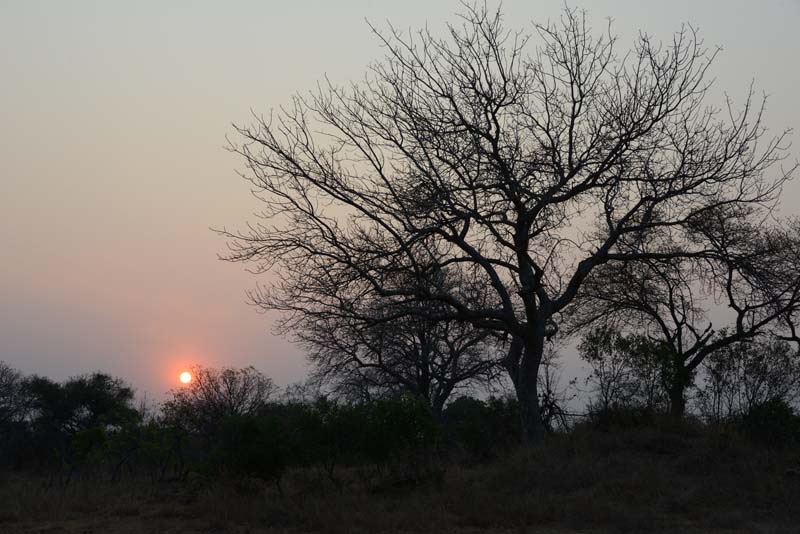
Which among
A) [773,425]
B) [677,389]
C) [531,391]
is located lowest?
[773,425]

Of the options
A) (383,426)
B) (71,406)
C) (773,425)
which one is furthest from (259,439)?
(71,406)

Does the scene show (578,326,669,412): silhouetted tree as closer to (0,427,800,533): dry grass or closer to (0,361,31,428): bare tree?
(0,427,800,533): dry grass

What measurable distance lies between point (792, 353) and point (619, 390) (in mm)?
6590

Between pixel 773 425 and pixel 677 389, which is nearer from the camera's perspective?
pixel 773 425

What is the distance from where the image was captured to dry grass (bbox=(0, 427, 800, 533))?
419 inches

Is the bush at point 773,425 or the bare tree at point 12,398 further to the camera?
the bare tree at point 12,398

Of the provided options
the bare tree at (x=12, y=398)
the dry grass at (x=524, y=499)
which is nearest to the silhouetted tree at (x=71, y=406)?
the bare tree at (x=12, y=398)

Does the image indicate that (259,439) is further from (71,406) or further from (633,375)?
(71,406)

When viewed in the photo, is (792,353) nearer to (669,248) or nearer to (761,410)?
(669,248)

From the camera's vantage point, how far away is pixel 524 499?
38.4ft

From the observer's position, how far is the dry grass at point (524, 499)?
10.6 m

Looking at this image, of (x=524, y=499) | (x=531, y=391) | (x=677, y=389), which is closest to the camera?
(x=524, y=499)

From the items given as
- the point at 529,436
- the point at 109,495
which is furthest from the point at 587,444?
the point at 109,495

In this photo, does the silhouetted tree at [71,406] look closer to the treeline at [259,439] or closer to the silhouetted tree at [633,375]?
the treeline at [259,439]
